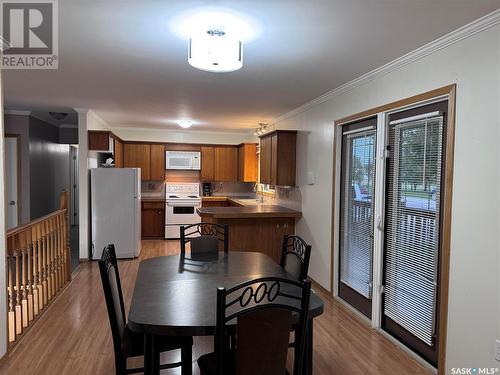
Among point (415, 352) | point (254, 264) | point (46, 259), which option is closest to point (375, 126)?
point (254, 264)

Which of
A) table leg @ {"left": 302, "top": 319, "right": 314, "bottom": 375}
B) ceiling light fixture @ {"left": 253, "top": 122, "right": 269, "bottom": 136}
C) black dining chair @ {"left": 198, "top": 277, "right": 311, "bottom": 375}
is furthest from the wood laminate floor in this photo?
ceiling light fixture @ {"left": 253, "top": 122, "right": 269, "bottom": 136}

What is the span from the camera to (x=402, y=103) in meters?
2.81

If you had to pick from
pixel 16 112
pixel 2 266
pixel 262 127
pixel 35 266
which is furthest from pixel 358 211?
pixel 16 112

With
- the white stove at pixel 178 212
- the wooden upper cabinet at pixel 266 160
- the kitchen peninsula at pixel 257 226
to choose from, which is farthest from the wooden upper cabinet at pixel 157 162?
the kitchen peninsula at pixel 257 226

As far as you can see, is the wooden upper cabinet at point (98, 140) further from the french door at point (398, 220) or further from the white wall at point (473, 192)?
the white wall at point (473, 192)

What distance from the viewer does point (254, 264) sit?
265 centimetres

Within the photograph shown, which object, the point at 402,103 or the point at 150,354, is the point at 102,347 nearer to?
the point at 150,354

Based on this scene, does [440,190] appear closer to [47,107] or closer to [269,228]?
[269,228]

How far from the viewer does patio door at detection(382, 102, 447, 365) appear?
2535 millimetres

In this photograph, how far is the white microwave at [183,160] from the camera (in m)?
7.42

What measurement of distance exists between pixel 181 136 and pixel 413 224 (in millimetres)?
5934

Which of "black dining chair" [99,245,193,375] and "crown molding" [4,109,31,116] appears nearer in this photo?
"black dining chair" [99,245,193,375]

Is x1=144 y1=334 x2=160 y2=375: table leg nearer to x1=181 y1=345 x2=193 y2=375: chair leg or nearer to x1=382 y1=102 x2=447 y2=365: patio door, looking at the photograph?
x1=181 y1=345 x2=193 y2=375: chair leg

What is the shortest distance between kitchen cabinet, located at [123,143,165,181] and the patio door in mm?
5374
